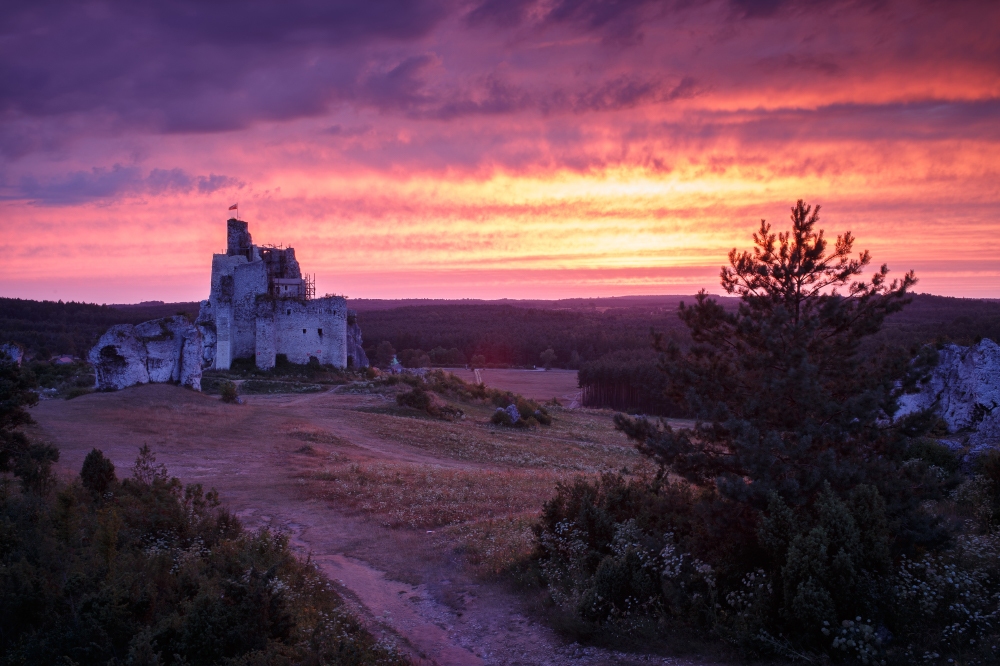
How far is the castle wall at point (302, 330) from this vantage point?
121ft

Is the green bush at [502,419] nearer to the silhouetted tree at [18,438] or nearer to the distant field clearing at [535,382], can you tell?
the distant field clearing at [535,382]

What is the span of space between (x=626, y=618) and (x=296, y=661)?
12.0ft

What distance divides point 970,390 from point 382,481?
603 inches

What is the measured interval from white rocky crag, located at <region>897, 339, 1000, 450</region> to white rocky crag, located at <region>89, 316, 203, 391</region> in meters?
25.2

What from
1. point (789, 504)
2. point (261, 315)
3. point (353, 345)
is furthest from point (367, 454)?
point (353, 345)

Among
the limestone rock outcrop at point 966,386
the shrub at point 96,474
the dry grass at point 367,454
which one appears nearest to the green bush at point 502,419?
the dry grass at point 367,454

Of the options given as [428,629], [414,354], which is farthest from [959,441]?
[414,354]

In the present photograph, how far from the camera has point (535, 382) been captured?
63.2 meters

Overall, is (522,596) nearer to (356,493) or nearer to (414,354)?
(356,493)

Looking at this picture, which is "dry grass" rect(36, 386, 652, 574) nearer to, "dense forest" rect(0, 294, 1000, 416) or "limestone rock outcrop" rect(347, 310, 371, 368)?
"dense forest" rect(0, 294, 1000, 416)

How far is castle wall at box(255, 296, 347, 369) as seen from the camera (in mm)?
36844

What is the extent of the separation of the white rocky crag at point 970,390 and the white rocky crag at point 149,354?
991 inches

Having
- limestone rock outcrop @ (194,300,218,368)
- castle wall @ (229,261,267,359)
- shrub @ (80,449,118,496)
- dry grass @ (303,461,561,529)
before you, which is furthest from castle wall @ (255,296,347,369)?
shrub @ (80,449,118,496)

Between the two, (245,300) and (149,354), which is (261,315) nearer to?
(245,300)
